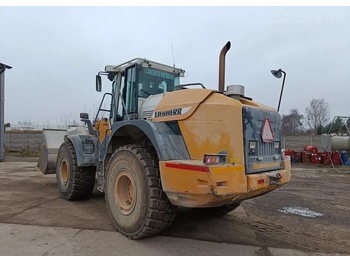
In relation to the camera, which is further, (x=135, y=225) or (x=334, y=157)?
(x=334, y=157)

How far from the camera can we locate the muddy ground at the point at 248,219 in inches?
165

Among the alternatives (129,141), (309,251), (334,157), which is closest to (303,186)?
(309,251)

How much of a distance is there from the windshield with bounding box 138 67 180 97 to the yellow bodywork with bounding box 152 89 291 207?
1.29 m

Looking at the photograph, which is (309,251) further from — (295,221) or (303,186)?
(303,186)

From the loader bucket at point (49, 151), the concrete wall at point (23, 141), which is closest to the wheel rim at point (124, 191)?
the loader bucket at point (49, 151)

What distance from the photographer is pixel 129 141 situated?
4.94 m

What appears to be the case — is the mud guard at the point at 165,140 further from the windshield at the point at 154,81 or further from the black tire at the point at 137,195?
the windshield at the point at 154,81

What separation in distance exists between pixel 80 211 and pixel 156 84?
2.77 metres

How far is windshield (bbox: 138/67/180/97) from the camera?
522 cm

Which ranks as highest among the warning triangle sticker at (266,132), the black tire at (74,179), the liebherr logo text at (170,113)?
the liebherr logo text at (170,113)

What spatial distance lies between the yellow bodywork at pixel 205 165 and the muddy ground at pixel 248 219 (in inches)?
36.1

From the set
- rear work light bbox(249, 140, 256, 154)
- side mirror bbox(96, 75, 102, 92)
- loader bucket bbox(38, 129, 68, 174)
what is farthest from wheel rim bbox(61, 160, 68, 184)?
rear work light bbox(249, 140, 256, 154)

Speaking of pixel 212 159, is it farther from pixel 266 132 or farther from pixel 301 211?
pixel 301 211

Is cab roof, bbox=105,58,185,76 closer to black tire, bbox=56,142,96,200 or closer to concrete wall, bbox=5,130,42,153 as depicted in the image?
black tire, bbox=56,142,96,200
